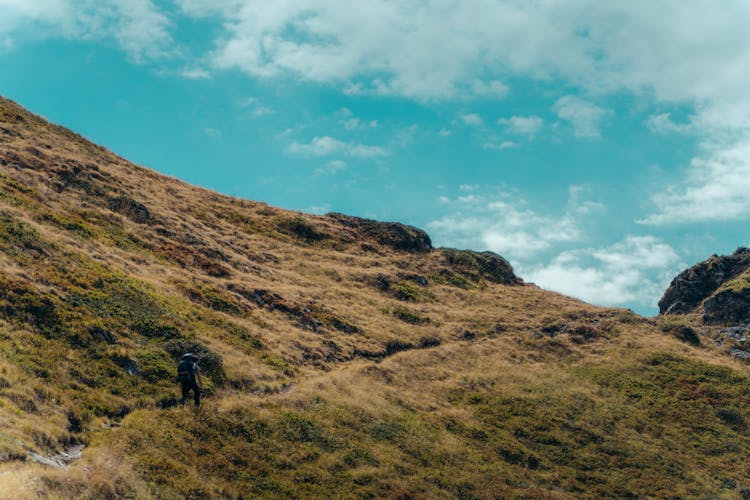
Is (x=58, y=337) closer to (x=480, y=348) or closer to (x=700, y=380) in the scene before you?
(x=480, y=348)

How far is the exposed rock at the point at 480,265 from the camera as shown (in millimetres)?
82688

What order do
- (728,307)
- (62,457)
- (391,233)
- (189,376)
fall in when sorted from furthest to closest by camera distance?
(391,233), (728,307), (189,376), (62,457)

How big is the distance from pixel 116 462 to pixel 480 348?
39483 millimetres

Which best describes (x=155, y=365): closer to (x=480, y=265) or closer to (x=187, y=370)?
(x=187, y=370)

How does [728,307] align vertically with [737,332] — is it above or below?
above

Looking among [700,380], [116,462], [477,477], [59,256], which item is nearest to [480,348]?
[700,380]

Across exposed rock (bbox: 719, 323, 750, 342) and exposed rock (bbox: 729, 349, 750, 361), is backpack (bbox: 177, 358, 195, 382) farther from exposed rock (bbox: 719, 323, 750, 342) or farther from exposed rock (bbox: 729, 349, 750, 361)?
exposed rock (bbox: 719, 323, 750, 342)

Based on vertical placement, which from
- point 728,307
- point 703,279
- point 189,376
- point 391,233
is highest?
point 703,279

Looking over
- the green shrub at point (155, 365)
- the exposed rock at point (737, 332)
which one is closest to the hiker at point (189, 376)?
the green shrub at point (155, 365)

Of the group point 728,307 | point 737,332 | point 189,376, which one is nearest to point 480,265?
point 728,307

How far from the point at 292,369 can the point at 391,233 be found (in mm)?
52029

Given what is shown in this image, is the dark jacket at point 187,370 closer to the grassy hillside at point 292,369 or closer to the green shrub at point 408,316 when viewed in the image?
the grassy hillside at point 292,369

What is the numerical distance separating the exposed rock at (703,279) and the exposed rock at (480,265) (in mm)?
24043

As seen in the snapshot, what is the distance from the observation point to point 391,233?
88.1 meters
